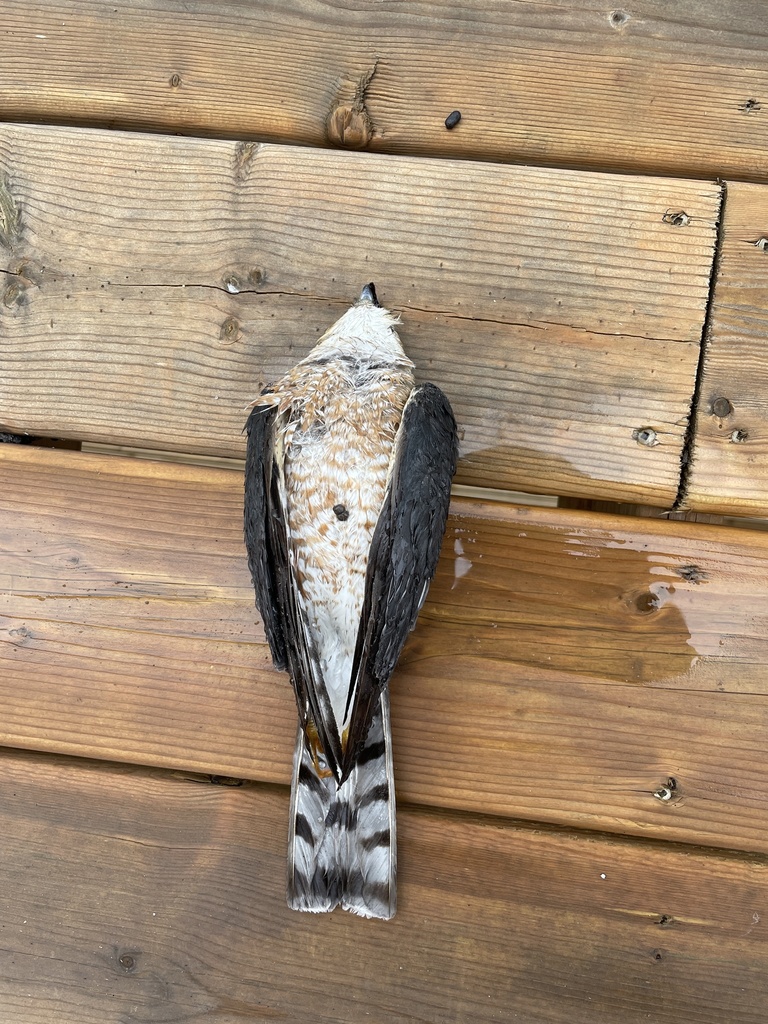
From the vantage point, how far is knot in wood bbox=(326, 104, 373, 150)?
210 cm

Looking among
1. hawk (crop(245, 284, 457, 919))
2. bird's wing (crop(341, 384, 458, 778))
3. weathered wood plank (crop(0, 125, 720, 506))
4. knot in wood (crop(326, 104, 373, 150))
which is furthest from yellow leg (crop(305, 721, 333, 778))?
knot in wood (crop(326, 104, 373, 150))

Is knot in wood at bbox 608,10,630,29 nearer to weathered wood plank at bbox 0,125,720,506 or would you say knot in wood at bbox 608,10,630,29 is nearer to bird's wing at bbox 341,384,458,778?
weathered wood plank at bbox 0,125,720,506

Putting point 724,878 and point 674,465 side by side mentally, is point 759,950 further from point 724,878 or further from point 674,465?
point 674,465

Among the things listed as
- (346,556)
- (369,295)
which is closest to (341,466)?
(346,556)

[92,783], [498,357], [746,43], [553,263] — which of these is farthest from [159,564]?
[746,43]

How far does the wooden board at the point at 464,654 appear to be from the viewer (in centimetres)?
204

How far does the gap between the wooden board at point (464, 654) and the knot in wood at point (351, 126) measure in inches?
40.0

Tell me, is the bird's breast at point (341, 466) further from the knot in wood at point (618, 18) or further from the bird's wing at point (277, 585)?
the knot in wood at point (618, 18)

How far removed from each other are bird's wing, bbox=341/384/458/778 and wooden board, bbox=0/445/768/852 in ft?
0.82

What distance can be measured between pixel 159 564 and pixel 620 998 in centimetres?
174

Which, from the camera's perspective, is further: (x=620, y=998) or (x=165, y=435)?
(x=165, y=435)

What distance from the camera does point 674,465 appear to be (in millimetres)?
2039

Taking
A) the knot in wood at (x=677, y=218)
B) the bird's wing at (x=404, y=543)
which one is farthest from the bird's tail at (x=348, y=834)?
the knot in wood at (x=677, y=218)

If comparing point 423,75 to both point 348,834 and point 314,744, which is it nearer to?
point 314,744
